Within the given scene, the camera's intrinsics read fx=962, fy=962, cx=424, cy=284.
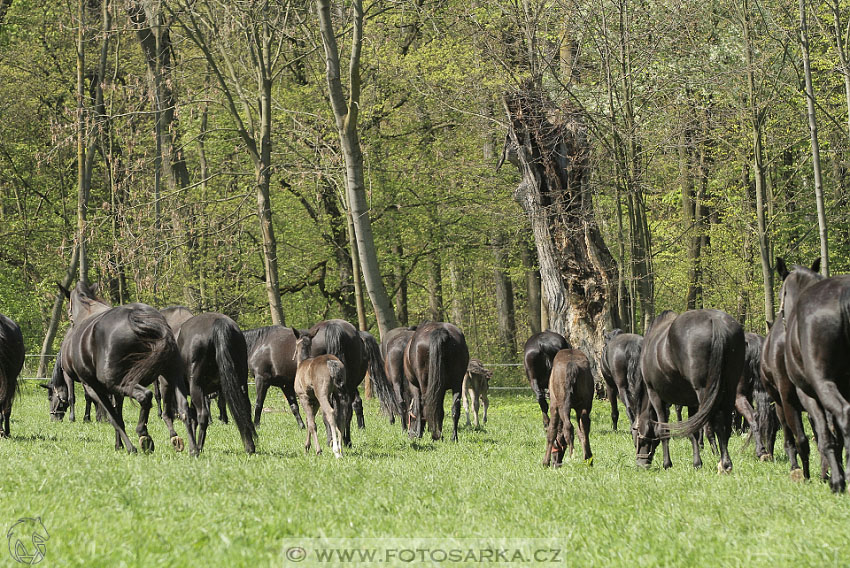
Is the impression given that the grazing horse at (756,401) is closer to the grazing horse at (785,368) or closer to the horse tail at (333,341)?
the grazing horse at (785,368)

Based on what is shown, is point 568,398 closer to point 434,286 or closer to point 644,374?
point 644,374

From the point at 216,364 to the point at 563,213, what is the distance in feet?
35.4

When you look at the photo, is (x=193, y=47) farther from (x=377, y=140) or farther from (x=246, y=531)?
(x=246, y=531)

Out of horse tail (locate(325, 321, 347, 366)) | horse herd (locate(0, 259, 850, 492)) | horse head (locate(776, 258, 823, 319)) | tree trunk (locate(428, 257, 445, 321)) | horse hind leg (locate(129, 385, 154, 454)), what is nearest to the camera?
horse herd (locate(0, 259, 850, 492))

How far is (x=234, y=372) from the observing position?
12.3 m

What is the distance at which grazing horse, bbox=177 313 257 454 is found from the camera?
11977 millimetres

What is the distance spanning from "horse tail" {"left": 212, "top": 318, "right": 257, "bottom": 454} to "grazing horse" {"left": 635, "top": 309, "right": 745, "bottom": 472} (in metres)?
4.85

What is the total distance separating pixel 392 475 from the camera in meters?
9.80

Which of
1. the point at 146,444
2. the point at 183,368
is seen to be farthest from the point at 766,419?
the point at 146,444

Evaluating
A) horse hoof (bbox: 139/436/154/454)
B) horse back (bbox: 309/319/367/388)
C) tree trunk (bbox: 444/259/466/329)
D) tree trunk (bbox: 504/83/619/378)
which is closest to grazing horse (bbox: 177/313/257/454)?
horse hoof (bbox: 139/436/154/454)

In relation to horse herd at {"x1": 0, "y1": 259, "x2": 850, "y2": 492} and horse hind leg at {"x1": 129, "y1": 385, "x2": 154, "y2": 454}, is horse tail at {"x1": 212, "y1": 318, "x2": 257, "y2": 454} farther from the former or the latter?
horse hind leg at {"x1": 129, "y1": 385, "x2": 154, "y2": 454}

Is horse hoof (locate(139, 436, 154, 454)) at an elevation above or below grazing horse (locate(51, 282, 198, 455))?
below

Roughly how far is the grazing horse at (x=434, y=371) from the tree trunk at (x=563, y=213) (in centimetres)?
573

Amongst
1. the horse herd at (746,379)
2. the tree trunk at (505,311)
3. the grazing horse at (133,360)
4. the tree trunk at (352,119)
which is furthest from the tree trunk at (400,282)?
the grazing horse at (133,360)
